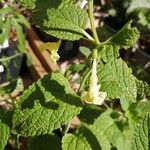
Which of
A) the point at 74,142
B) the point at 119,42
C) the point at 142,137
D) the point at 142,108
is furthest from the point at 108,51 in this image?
the point at 142,108

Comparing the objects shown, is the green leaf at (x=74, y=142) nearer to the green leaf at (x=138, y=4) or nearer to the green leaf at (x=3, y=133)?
the green leaf at (x=3, y=133)

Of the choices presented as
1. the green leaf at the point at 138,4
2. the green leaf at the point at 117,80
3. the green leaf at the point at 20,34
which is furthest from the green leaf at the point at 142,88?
the green leaf at the point at 20,34

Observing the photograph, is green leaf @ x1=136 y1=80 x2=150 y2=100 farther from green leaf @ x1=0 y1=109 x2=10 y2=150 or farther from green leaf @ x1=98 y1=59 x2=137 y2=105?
green leaf @ x1=0 y1=109 x2=10 y2=150

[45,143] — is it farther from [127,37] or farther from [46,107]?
[127,37]

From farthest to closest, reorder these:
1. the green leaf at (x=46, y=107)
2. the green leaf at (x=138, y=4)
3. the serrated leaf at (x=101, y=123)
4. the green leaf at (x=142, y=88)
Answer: the green leaf at (x=138, y=4) < the serrated leaf at (x=101, y=123) < the green leaf at (x=142, y=88) < the green leaf at (x=46, y=107)

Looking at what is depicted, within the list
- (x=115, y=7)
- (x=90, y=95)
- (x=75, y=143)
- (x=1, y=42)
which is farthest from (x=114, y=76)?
(x=115, y=7)

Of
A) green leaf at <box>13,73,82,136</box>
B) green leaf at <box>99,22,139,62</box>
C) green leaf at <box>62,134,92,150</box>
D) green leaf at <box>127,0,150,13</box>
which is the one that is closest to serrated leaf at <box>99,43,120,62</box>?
green leaf at <box>99,22,139,62</box>
